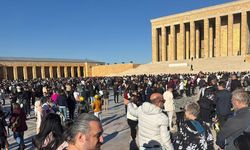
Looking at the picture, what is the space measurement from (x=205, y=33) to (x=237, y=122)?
50.5 meters

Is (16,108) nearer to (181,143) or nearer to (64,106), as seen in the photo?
(64,106)

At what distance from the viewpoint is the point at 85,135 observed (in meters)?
1.76

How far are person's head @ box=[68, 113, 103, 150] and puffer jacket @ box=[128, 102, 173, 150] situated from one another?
1.83 m

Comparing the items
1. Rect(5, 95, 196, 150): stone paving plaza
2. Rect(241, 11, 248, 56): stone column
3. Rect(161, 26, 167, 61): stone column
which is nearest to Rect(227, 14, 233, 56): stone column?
Rect(241, 11, 248, 56): stone column

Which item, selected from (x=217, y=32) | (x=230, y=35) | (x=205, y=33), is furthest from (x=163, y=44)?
(x=230, y=35)

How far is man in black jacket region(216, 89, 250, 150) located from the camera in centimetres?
319

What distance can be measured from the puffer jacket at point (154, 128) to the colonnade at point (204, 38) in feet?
153

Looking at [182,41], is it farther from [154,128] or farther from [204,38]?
[154,128]

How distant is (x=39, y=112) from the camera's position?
6172 millimetres

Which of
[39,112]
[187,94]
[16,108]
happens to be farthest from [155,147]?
[187,94]

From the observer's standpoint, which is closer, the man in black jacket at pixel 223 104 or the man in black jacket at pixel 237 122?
the man in black jacket at pixel 237 122

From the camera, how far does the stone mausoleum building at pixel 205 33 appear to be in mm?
45906

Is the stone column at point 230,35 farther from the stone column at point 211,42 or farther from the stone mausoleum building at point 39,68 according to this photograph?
the stone mausoleum building at point 39,68

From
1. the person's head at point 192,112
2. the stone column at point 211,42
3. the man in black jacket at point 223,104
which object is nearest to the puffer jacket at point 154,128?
the person's head at point 192,112
